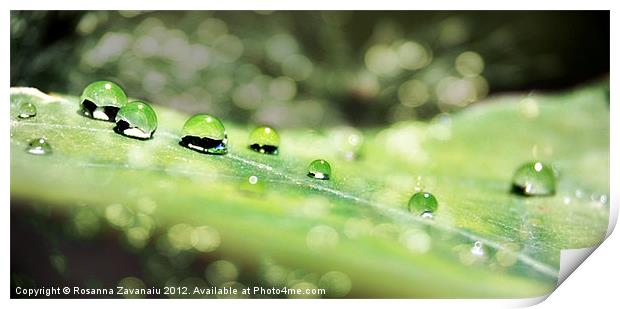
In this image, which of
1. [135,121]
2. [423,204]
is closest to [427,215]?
[423,204]

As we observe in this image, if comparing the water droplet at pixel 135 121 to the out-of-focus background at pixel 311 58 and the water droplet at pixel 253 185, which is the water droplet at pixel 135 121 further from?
the water droplet at pixel 253 185

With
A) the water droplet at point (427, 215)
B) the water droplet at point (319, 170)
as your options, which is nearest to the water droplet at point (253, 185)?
the water droplet at point (319, 170)

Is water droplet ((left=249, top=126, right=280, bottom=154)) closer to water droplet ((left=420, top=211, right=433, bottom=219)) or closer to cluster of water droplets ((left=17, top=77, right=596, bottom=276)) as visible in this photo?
cluster of water droplets ((left=17, top=77, right=596, bottom=276))

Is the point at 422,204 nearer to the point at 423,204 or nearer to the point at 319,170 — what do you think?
the point at 423,204

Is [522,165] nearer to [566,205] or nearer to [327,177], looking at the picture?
[566,205]

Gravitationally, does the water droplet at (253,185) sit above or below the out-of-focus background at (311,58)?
below

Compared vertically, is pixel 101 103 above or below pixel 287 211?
above
